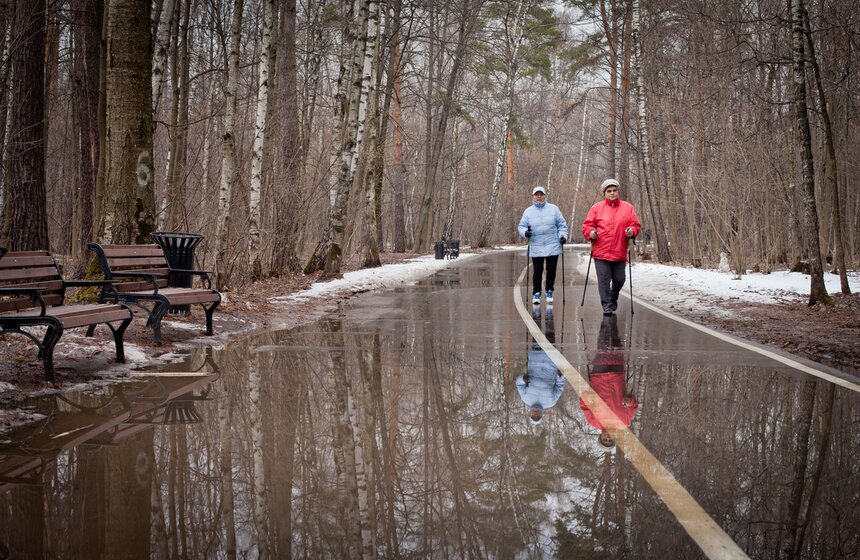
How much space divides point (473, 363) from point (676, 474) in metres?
4.00

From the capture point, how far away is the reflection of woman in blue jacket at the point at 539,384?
630 centimetres

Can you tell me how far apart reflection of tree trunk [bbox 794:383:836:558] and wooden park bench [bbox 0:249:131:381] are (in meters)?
5.99

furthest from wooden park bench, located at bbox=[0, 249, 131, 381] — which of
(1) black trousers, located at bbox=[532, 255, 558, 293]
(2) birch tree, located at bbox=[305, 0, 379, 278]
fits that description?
(2) birch tree, located at bbox=[305, 0, 379, 278]

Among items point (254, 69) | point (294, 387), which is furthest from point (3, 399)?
point (254, 69)

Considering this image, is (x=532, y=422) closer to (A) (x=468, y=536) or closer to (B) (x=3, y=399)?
(A) (x=468, y=536)

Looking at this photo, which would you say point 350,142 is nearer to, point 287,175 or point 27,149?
point 287,175

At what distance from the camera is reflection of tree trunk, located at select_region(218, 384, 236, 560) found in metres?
3.70

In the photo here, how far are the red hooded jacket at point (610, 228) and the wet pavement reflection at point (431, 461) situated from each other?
14.2 feet

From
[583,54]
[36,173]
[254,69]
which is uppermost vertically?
[583,54]

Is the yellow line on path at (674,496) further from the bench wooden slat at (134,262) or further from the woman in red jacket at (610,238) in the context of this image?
the woman in red jacket at (610,238)

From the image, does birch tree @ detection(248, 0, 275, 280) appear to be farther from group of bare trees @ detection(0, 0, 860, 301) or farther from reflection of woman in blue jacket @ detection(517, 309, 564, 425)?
reflection of woman in blue jacket @ detection(517, 309, 564, 425)

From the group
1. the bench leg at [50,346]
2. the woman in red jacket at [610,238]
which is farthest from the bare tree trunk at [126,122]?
the woman in red jacket at [610,238]

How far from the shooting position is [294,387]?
282 inches

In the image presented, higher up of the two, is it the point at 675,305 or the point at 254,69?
the point at 254,69
